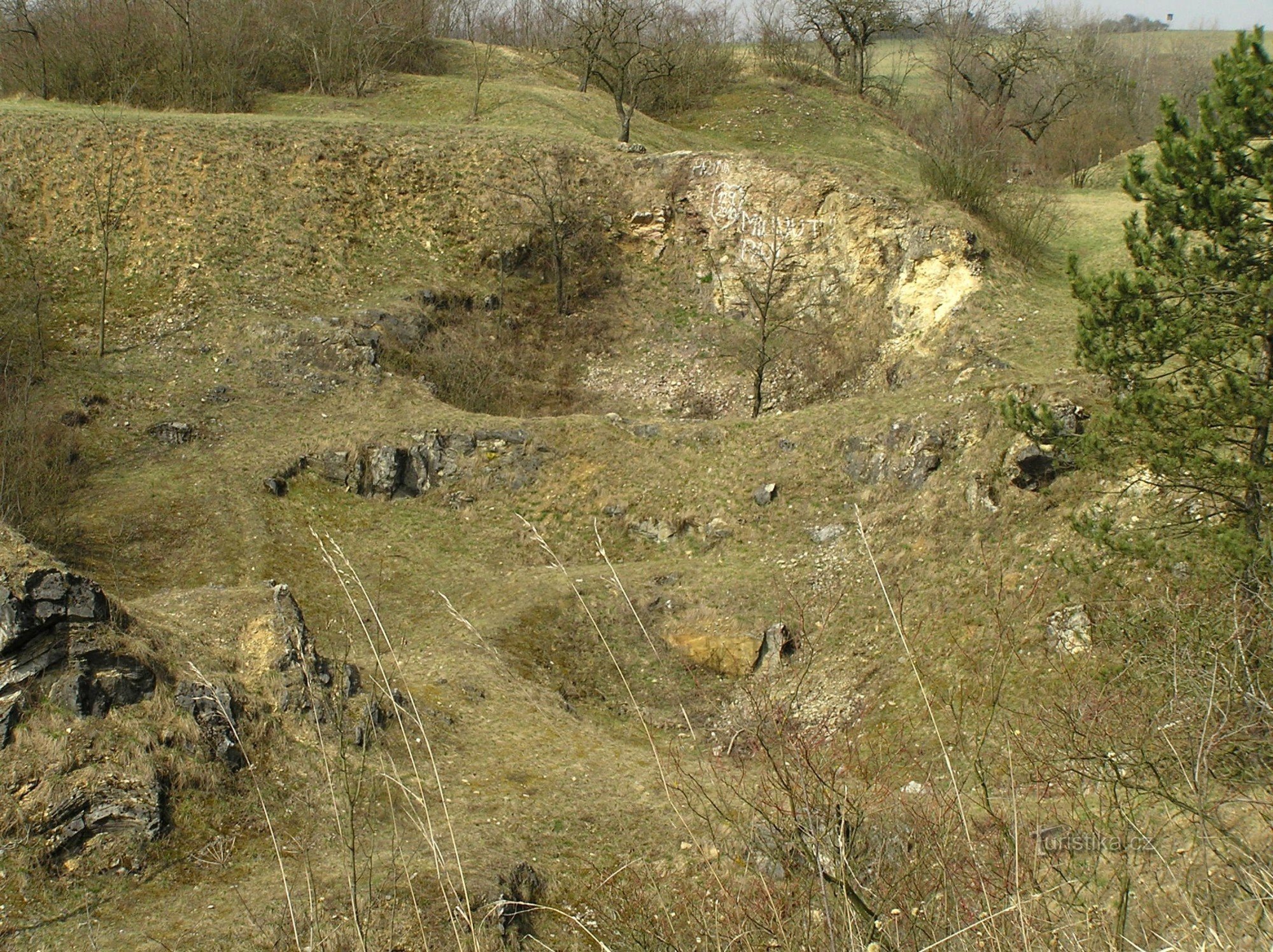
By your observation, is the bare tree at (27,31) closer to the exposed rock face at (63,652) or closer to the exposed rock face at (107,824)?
the exposed rock face at (63,652)

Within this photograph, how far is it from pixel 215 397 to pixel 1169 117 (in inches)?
737

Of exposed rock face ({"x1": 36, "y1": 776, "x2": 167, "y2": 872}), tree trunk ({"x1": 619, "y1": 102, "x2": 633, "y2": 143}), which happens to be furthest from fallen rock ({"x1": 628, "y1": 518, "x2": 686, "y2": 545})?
tree trunk ({"x1": 619, "y1": 102, "x2": 633, "y2": 143})

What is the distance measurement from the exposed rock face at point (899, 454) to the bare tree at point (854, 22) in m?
30.1

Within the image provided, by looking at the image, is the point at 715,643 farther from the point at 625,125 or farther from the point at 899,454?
the point at 625,125

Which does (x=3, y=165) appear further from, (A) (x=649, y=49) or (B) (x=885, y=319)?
(B) (x=885, y=319)

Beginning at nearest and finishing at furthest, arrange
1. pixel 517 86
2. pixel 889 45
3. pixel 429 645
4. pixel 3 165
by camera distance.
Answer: pixel 429 645
pixel 3 165
pixel 517 86
pixel 889 45

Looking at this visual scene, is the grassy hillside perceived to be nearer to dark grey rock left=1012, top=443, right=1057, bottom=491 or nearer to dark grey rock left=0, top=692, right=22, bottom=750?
dark grey rock left=0, top=692, right=22, bottom=750

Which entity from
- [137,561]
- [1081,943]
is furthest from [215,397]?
[1081,943]

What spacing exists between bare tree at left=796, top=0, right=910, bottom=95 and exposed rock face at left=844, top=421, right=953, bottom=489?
30.1 meters

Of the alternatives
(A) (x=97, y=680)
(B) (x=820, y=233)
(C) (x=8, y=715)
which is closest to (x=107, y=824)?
(C) (x=8, y=715)

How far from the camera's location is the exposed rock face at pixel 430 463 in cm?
1986

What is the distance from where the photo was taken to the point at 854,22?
43.8 meters

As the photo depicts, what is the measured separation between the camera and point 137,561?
16844 mm

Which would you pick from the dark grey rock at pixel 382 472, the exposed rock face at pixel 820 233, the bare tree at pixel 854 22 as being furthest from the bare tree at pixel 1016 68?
the dark grey rock at pixel 382 472
